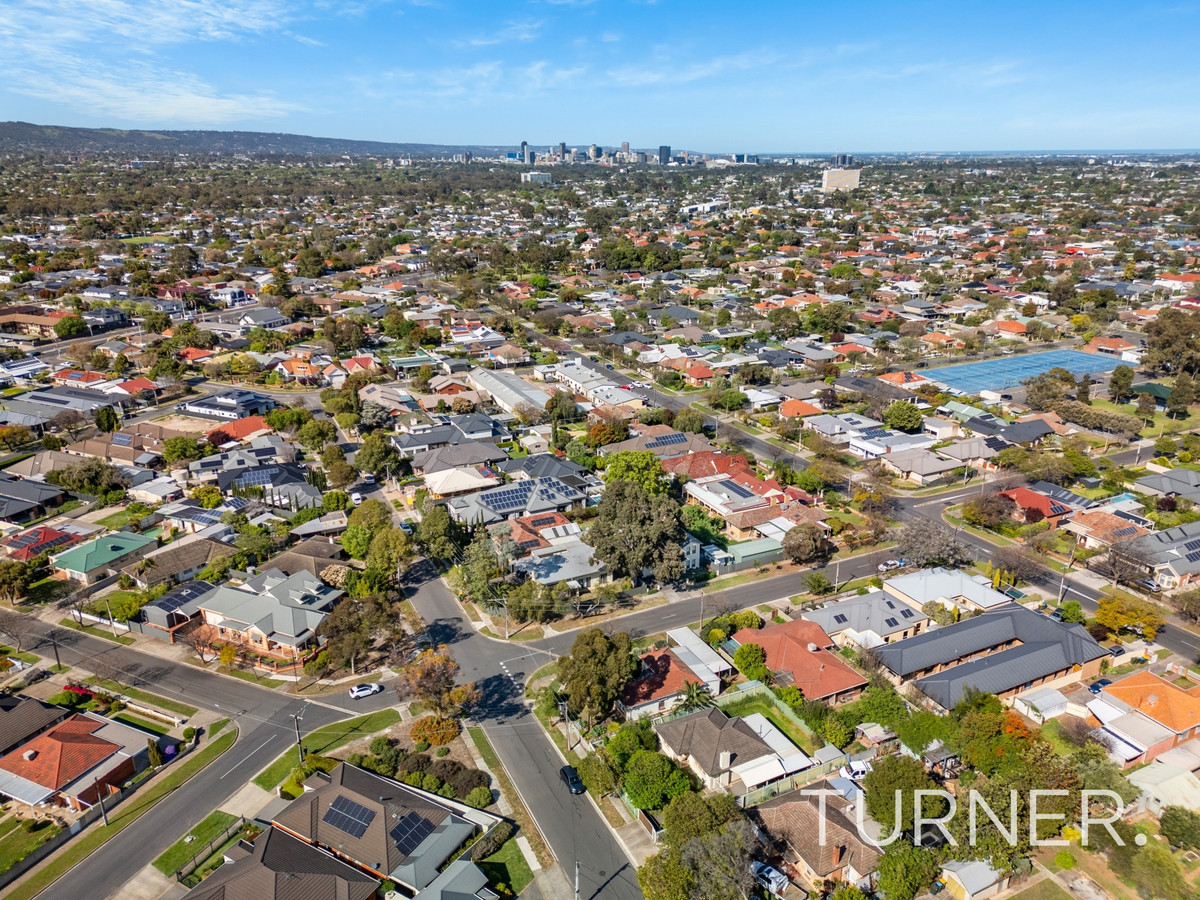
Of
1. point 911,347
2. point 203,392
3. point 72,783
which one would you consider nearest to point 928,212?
A: point 911,347

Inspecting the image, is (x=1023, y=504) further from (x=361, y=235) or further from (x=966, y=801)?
(x=361, y=235)

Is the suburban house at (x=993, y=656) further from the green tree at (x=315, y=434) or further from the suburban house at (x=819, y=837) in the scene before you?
the green tree at (x=315, y=434)

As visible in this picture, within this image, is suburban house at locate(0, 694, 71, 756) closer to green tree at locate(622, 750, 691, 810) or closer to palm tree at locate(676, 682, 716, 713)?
green tree at locate(622, 750, 691, 810)

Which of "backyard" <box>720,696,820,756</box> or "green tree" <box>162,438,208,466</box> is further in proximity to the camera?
"green tree" <box>162,438,208,466</box>

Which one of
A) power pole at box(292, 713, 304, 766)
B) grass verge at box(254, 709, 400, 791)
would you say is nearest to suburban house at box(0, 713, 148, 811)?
grass verge at box(254, 709, 400, 791)

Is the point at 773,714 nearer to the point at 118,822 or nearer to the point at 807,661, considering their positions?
the point at 807,661

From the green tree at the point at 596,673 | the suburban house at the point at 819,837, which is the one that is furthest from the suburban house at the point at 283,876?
the suburban house at the point at 819,837
